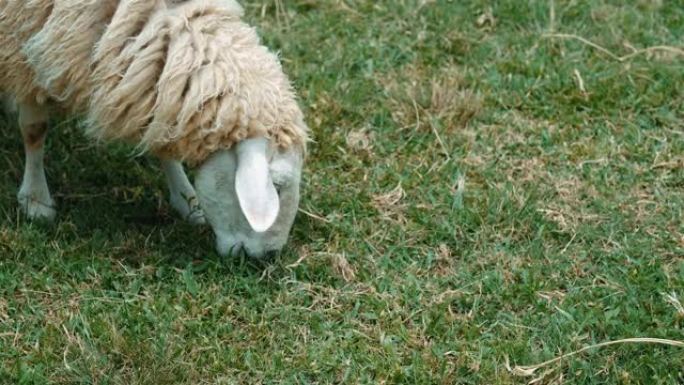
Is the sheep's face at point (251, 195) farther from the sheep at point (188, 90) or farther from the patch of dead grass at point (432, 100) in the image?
the patch of dead grass at point (432, 100)

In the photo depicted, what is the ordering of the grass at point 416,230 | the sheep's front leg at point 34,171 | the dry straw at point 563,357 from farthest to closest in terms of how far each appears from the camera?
1. the sheep's front leg at point 34,171
2. the grass at point 416,230
3. the dry straw at point 563,357

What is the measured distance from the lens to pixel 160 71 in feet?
14.0

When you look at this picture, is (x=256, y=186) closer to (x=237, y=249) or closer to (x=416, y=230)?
(x=237, y=249)

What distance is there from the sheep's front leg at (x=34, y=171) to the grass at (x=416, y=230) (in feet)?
0.27

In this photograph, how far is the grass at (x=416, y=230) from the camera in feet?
13.5

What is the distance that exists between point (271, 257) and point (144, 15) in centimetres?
100

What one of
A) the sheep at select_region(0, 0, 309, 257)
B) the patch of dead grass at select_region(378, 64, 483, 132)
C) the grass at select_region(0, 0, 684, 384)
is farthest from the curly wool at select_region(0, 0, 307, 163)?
the patch of dead grass at select_region(378, 64, 483, 132)

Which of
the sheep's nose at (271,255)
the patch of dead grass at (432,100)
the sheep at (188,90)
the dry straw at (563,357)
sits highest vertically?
the sheep at (188,90)

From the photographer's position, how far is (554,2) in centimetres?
646

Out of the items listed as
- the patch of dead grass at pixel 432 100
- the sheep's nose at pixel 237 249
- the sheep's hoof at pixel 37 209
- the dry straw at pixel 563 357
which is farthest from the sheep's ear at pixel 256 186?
the patch of dead grass at pixel 432 100

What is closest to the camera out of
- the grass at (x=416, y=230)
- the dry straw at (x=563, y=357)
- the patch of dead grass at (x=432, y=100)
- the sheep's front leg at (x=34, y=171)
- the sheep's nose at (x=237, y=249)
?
the dry straw at (x=563, y=357)

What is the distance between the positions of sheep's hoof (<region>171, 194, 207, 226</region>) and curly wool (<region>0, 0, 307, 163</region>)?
56 cm

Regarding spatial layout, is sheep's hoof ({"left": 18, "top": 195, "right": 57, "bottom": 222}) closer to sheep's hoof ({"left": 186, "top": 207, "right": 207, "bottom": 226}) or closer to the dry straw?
sheep's hoof ({"left": 186, "top": 207, "right": 207, "bottom": 226})

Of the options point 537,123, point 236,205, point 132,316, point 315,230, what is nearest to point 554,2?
point 537,123
